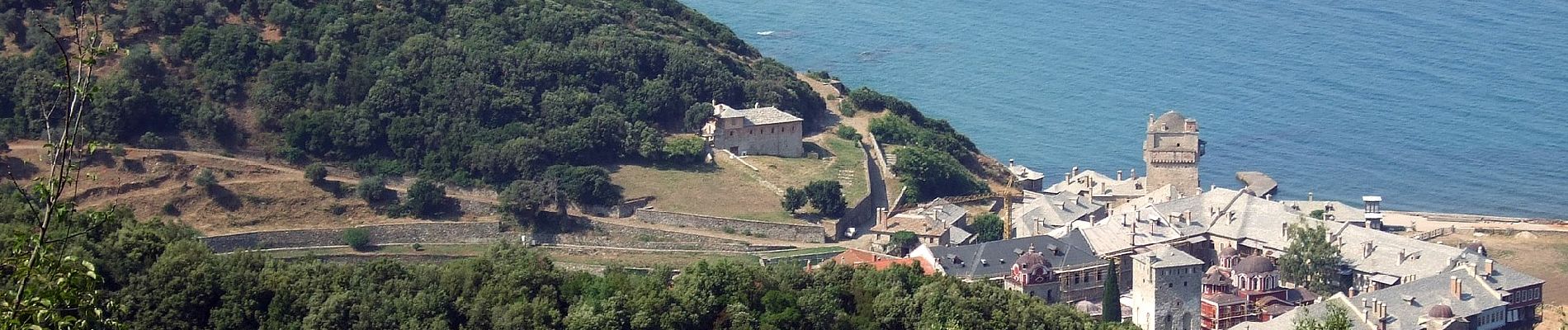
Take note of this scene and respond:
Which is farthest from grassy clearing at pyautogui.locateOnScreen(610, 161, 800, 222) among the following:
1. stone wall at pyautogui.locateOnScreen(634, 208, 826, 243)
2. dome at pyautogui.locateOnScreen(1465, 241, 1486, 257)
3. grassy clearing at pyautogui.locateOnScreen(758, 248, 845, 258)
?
dome at pyautogui.locateOnScreen(1465, 241, 1486, 257)

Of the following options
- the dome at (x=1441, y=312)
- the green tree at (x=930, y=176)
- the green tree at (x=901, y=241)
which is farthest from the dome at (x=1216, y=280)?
the green tree at (x=930, y=176)

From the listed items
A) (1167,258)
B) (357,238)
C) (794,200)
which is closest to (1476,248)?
(1167,258)

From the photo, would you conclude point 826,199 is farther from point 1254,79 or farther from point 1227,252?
point 1254,79

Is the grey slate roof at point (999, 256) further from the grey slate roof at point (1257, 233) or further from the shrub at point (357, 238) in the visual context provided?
the shrub at point (357, 238)

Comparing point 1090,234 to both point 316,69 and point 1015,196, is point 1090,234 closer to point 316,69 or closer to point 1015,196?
point 1015,196

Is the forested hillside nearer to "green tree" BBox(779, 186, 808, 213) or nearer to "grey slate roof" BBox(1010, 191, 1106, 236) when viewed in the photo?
"green tree" BBox(779, 186, 808, 213)

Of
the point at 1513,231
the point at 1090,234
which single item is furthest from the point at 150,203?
the point at 1513,231
